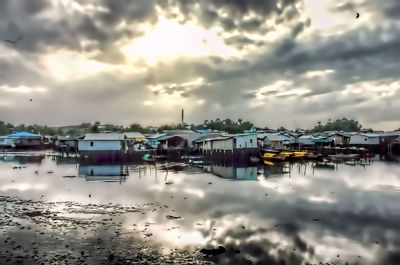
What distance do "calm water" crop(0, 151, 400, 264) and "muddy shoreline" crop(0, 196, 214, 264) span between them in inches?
35.4

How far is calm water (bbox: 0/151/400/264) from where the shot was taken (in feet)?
38.5

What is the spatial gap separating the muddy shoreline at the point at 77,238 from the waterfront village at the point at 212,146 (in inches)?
1168

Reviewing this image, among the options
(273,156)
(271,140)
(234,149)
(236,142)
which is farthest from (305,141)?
(234,149)

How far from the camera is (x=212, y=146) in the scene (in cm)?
5444

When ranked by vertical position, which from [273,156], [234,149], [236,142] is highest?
[236,142]

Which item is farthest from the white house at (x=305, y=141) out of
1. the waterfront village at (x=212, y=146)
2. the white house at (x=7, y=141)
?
the white house at (x=7, y=141)

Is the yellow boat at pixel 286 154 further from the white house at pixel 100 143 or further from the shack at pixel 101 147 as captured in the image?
the white house at pixel 100 143

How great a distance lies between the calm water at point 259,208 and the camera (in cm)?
1174

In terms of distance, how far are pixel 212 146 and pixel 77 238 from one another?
4260 centimetres

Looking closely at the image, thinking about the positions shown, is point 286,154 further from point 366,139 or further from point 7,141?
point 7,141

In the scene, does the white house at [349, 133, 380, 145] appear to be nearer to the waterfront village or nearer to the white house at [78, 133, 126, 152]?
the waterfront village

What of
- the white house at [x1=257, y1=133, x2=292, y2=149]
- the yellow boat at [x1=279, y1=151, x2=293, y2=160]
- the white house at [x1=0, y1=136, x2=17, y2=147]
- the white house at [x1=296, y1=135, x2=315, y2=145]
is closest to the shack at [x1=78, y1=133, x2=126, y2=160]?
the yellow boat at [x1=279, y1=151, x2=293, y2=160]

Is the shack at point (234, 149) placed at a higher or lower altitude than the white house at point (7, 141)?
lower

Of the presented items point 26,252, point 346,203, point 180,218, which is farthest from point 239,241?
point 346,203
